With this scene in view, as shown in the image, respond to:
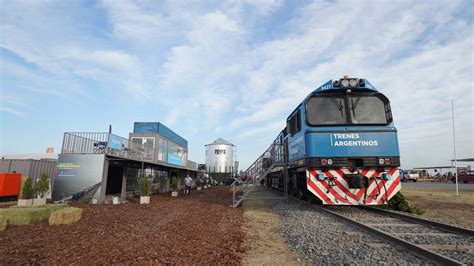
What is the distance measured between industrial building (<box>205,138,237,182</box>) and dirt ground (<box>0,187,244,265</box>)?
116 ft

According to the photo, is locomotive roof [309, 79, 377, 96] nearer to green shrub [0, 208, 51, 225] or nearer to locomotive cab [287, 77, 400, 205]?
locomotive cab [287, 77, 400, 205]

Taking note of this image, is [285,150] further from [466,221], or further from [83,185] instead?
[83,185]

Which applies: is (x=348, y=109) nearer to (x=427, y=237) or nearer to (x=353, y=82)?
(x=353, y=82)

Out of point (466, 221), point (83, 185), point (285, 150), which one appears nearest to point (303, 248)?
point (466, 221)

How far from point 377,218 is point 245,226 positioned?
3.54m

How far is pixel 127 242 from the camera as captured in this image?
505cm

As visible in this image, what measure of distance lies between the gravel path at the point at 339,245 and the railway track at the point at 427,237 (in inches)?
5.5

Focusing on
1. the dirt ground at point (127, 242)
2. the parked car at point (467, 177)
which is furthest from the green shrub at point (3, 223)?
the parked car at point (467, 177)

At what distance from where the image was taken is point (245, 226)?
681 centimetres

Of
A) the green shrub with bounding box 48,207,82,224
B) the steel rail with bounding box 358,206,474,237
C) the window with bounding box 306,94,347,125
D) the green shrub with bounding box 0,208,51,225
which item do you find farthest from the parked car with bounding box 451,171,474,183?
the green shrub with bounding box 0,208,51,225

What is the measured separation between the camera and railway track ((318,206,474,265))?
147 inches

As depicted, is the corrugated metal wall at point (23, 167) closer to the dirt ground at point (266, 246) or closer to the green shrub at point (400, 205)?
the dirt ground at point (266, 246)

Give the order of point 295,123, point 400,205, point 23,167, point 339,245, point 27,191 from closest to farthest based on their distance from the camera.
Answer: point 339,245, point 400,205, point 295,123, point 27,191, point 23,167

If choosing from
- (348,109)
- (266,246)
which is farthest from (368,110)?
(266,246)
